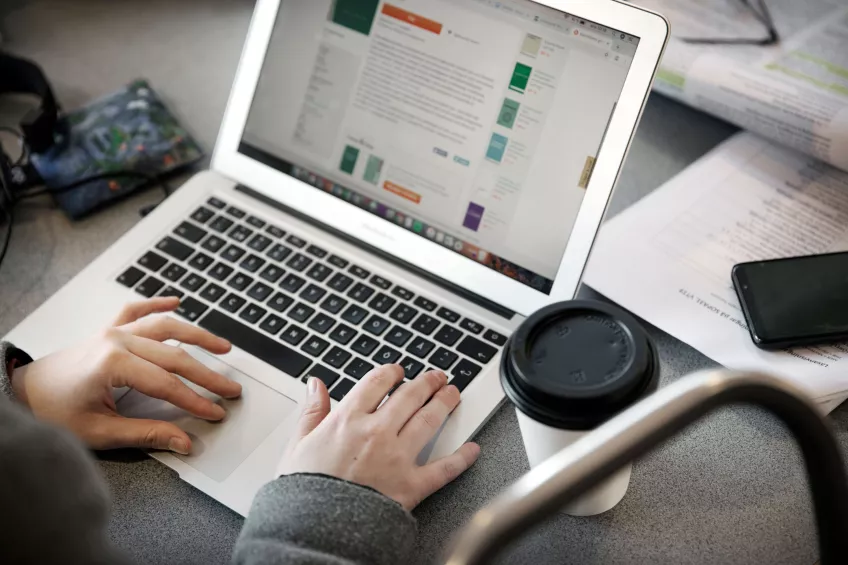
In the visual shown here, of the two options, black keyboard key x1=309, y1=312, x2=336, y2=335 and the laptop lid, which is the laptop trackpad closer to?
black keyboard key x1=309, y1=312, x2=336, y2=335

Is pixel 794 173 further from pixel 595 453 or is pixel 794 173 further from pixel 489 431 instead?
pixel 595 453

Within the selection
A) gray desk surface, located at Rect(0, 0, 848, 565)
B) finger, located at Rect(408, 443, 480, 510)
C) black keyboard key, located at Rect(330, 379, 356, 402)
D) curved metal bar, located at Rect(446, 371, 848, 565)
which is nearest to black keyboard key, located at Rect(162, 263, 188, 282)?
gray desk surface, located at Rect(0, 0, 848, 565)

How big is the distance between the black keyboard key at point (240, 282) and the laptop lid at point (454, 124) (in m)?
0.09

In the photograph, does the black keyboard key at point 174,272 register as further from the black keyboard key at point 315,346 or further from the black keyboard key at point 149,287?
the black keyboard key at point 315,346

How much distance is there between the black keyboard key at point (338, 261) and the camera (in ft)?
2.48

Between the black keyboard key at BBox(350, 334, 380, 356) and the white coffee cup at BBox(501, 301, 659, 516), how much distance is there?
0.18m

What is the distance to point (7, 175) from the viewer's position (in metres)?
0.86

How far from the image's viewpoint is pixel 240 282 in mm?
746

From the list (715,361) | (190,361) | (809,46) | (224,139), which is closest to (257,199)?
(224,139)

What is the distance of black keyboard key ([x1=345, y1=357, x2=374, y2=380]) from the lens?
668 mm

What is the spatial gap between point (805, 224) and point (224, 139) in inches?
22.2

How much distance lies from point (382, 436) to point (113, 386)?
0.22 meters

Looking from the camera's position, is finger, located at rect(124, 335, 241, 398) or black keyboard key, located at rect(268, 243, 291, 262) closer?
finger, located at rect(124, 335, 241, 398)

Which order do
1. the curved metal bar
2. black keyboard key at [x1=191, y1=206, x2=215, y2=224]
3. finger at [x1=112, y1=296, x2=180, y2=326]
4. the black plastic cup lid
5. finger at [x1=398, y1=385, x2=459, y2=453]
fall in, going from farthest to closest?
black keyboard key at [x1=191, y1=206, x2=215, y2=224] → finger at [x1=112, y1=296, x2=180, y2=326] → finger at [x1=398, y1=385, x2=459, y2=453] → the black plastic cup lid → the curved metal bar
